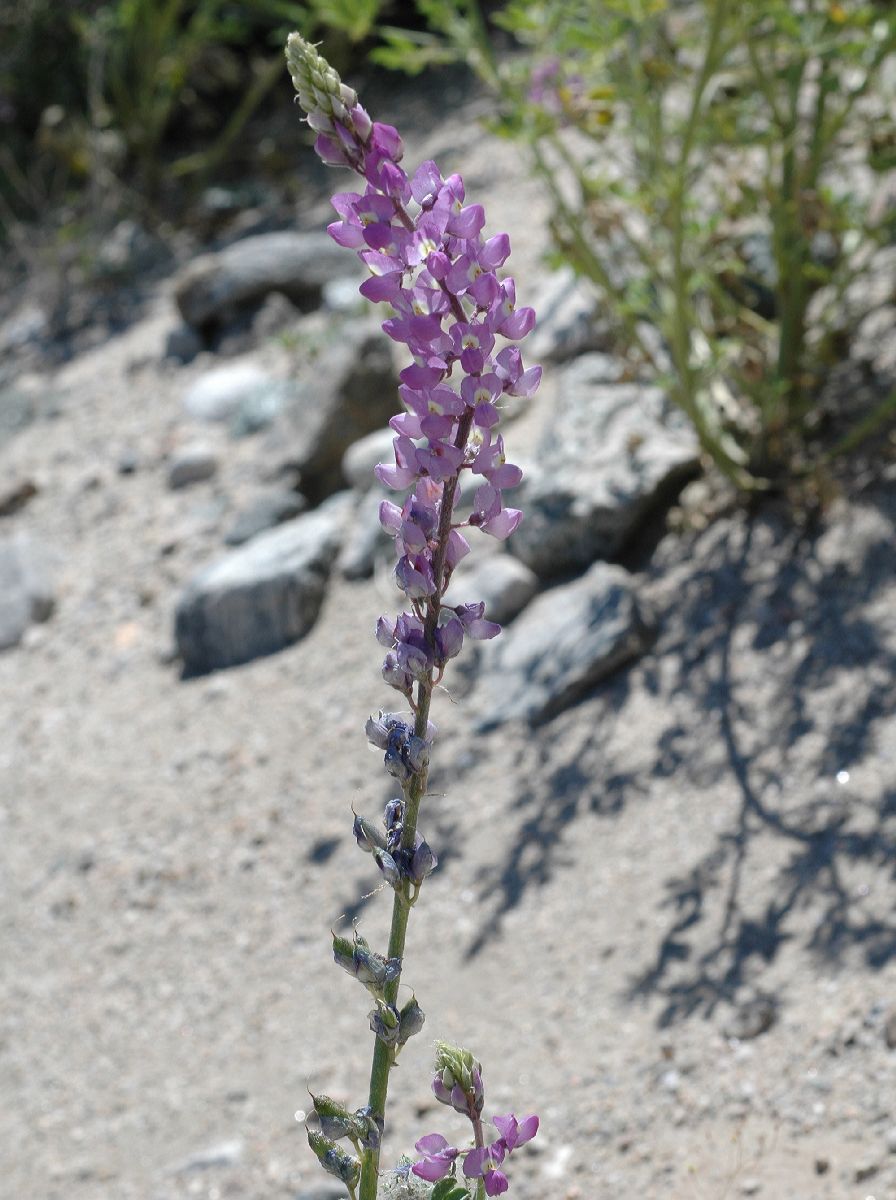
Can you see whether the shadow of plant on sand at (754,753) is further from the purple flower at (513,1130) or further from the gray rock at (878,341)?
the purple flower at (513,1130)

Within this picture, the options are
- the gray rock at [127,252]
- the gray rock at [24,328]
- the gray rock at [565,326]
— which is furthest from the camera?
the gray rock at [127,252]

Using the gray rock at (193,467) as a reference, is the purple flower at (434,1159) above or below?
below

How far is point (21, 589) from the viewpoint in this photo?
5.39 metres

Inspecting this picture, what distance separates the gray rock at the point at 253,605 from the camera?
4602mm

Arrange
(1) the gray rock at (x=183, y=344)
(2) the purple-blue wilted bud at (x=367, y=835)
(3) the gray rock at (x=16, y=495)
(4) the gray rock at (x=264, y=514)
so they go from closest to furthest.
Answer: (2) the purple-blue wilted bud at (x=367, y=835), (4) the gray rock at (x=264, y=514), (3) the gray rock at (x=16, y=495), (1) the gray rock at (x=183, y=344)

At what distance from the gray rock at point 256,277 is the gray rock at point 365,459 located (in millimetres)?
1615

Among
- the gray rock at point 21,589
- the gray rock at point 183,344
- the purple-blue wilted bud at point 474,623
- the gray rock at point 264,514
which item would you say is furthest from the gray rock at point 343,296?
the purple-blue wilted bud at point 474,623

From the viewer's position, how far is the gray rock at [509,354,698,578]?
4.10 metres

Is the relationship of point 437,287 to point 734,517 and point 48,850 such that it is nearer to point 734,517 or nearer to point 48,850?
point 734,517

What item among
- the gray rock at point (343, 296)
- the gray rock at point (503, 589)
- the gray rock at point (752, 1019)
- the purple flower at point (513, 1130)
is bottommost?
the purple flower at point (513, 1130)

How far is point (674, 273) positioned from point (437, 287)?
244 centimetres

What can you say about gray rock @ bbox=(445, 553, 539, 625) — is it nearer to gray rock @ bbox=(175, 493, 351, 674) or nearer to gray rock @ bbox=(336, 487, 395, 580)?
gray rock @ bbox=(336, 487, 395, 580)

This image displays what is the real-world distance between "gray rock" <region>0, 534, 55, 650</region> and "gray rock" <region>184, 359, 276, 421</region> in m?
0.95

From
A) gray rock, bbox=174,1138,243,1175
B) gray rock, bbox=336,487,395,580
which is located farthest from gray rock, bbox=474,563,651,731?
gray rock, bbox=174,1138,243,1175
